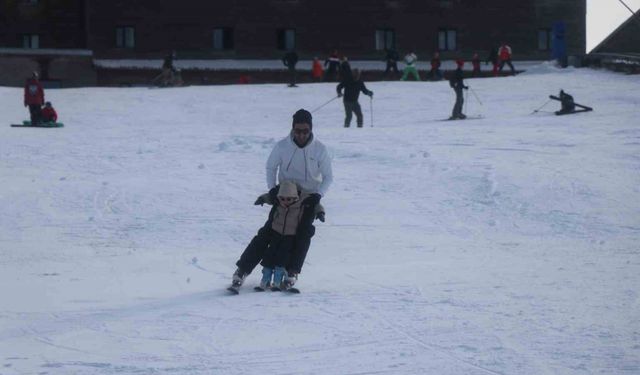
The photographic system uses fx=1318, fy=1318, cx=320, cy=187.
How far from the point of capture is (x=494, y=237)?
14.5 metres

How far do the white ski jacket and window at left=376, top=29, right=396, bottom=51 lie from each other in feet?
150

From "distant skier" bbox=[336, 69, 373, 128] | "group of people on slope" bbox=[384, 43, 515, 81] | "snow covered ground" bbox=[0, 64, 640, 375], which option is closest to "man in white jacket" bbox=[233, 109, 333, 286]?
"snow covered ground" bbox=[0, 64, 640, 375]

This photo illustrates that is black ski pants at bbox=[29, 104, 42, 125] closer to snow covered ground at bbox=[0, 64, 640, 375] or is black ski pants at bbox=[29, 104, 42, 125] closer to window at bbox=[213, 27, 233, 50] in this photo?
snow covered ground at bbox=[0, 64, 640, 375]

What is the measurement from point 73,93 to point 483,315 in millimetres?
32657

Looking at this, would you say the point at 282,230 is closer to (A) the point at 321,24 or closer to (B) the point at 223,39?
(B) the point at 223,39

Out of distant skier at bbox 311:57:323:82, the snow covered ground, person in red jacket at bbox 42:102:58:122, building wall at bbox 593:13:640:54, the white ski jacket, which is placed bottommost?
the snow covered ground

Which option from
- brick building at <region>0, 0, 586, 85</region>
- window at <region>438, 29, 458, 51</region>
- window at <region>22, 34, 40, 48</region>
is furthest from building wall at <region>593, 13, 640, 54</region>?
window at <region>22, 34, 40, 48</region>

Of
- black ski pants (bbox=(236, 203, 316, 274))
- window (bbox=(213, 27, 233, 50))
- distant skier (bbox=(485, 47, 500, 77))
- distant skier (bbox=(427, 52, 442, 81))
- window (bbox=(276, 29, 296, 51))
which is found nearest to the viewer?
black ski pants (bbox=(236, 203, 316, 274))

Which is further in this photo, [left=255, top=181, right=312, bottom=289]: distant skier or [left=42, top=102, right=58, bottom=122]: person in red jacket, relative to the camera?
[left=42, top=102, right=58, bottom=122]: person in red jacket

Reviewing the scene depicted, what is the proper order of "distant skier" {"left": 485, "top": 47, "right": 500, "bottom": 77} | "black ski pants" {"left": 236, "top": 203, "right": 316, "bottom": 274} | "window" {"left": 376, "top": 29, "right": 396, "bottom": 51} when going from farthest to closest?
"window" {"left": 376, "top": 29, "right": 396, "bottom": 51}, "distant skier" {"left": 485, "top": 47, "right": 500, "bottom": 77}, "black ski pants" {"left": 236, "top": 203, "right": 316, "bottom": 274}

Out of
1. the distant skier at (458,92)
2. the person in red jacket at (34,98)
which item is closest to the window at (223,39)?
the distant skier at (458,92)

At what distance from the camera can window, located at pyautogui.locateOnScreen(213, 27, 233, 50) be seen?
55344 millimetres

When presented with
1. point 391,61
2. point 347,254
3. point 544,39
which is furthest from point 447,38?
point 347,254

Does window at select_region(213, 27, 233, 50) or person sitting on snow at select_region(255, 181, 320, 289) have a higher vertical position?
window at select_region(213, 27, 233, 50)
